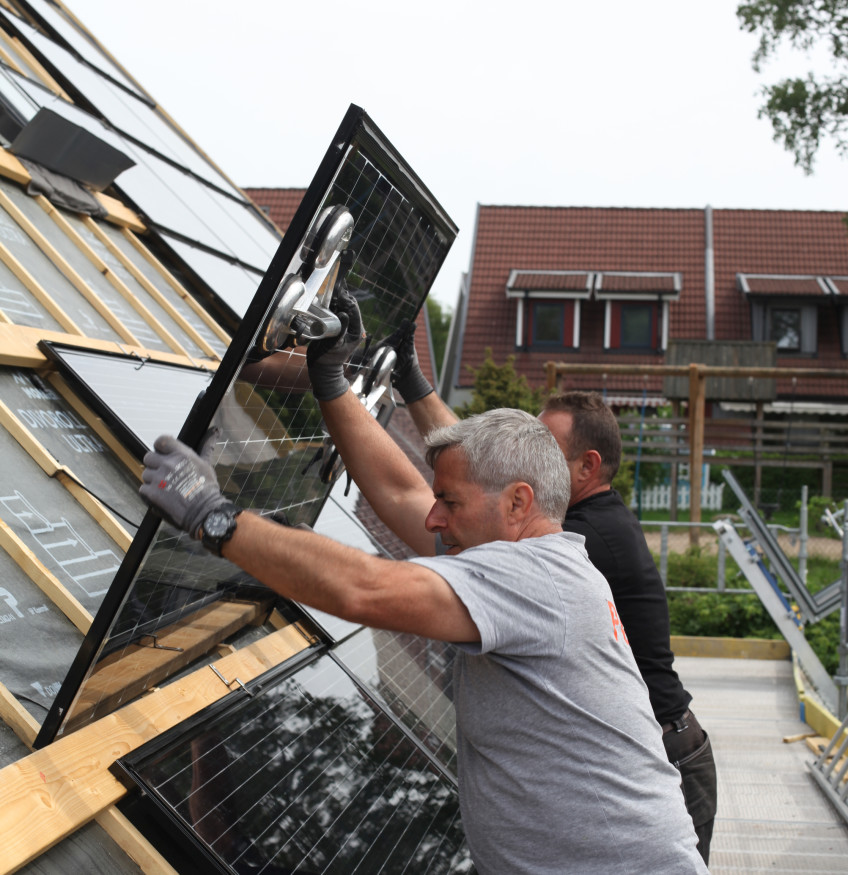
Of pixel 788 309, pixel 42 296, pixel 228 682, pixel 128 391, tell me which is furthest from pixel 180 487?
pixel 788 309

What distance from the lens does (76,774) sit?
6.64 ft

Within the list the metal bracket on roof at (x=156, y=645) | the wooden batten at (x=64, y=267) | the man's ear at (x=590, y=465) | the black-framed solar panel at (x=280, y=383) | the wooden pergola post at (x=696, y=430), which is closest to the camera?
the black-framed solar panel at (x=280, y=383)

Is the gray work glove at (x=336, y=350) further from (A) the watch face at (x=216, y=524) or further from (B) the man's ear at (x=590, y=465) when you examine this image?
(B) the man's ear at (x=590, y=465)

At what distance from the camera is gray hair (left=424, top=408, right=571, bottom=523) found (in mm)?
2242

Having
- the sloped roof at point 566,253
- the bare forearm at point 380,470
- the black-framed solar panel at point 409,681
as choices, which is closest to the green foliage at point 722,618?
the black-framed solar panel at point 409,681

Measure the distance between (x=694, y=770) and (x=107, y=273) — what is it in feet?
10.4

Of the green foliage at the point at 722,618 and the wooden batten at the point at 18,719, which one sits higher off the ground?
the green foliage at the point at 722,618

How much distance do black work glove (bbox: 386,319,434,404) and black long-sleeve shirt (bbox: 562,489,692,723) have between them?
798 mm

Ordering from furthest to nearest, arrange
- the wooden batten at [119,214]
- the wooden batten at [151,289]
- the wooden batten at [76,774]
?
the wooden batten at [119,214] → the wooden batten at [151,289] → the wooden batten at [76,774]

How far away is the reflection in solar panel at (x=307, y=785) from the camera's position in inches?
85.8

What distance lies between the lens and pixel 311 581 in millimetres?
1896

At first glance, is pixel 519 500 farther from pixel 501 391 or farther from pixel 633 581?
pixel 501 391

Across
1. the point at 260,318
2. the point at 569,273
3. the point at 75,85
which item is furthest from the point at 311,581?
the point at 569,273

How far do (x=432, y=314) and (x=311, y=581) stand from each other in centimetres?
5200
